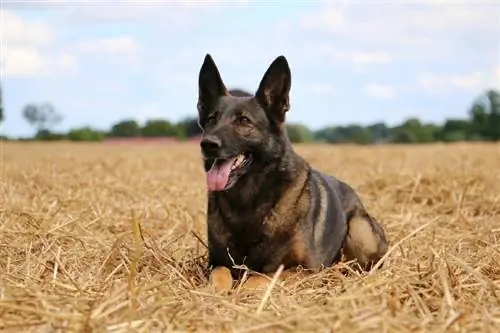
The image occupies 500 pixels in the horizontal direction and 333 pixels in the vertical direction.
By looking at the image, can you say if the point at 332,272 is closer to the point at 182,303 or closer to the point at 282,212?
the point at 282,212

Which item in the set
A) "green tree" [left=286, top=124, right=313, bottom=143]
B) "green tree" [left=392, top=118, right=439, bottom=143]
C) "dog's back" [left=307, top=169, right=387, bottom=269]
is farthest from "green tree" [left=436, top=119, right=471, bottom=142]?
"dog's back" [left=307, top=169, right=387, bottom=269]

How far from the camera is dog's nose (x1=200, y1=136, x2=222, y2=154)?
16.3 feet

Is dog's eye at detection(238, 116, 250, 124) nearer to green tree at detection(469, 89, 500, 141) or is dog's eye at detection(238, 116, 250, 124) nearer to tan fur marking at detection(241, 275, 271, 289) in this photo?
tan fur marking at detection(241, 275, 271, 289)

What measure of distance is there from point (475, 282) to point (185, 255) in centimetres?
242

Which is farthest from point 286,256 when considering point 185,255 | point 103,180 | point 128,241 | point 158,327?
point 103,180

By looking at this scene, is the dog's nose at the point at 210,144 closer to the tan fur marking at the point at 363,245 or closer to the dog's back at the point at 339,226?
the dog's back at the point at 339,226

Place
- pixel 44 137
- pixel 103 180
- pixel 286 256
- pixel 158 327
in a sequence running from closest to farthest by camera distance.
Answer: pixel 158 327 < pixel 286 256 < pixel 103 180 < pixel 44 137

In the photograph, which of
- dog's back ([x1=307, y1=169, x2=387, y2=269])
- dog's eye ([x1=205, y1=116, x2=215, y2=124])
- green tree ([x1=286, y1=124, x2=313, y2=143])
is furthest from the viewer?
green tree ([x1=286, y1=124, x2=313, y2=143])

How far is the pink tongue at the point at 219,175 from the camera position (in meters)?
5.19

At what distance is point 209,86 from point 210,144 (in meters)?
0.81

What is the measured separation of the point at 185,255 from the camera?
235 inches

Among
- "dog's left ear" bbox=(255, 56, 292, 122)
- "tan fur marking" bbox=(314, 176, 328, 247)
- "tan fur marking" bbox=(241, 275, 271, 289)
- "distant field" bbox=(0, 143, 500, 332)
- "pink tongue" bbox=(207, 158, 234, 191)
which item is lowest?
"tan fur marking" bbox=(241, 275, 271, 289)

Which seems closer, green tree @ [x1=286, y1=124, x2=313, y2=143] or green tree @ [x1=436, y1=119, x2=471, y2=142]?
green tree @ [x1=286, y1=124, x2=313, y2=143]

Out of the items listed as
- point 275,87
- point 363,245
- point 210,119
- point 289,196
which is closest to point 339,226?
point 363,245
